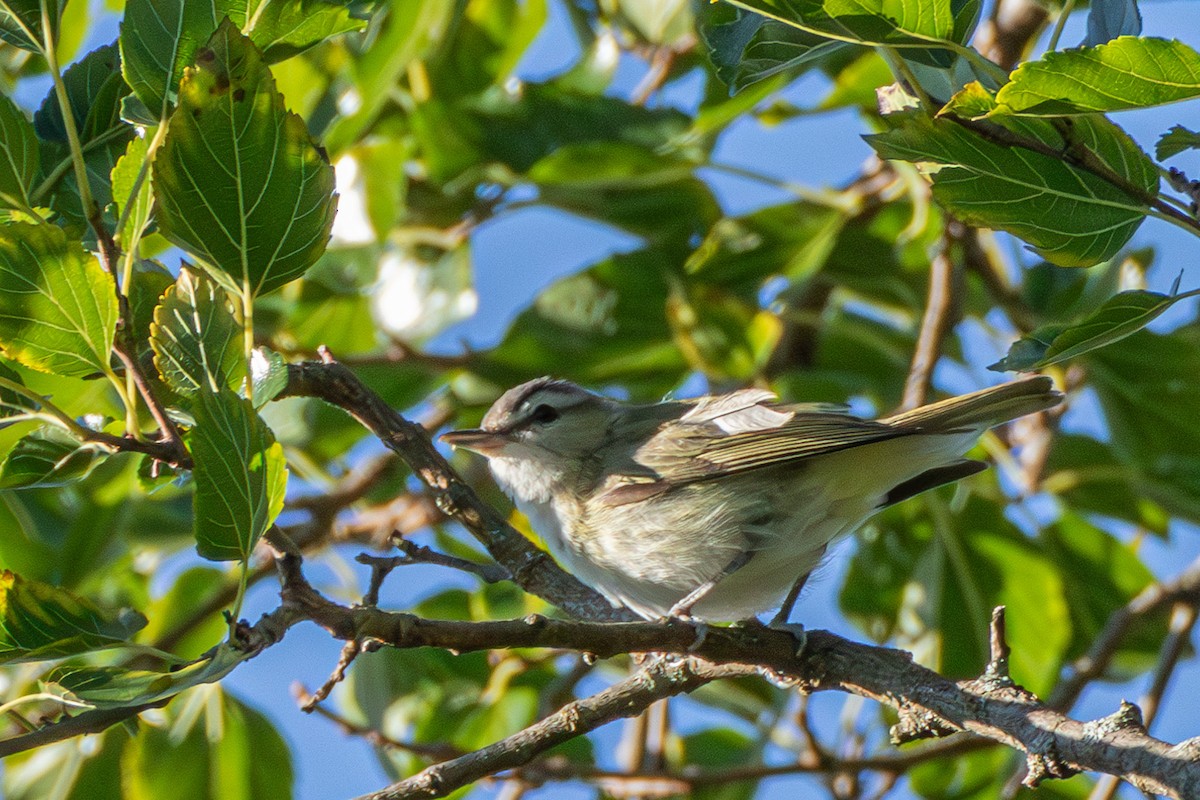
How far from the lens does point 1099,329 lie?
6.00 feet

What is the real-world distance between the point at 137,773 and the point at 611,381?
2023 mm

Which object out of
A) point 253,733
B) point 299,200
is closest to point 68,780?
point 253,733

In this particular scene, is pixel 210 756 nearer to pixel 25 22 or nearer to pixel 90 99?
pixel 90 99

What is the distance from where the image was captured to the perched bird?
2.90 m

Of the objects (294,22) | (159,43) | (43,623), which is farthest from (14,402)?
(294,22)

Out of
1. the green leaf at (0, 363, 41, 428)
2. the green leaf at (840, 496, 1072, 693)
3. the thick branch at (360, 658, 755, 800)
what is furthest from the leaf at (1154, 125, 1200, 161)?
the green leaf at (840, 496, 1072, 693)

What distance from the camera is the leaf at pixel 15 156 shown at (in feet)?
6.39

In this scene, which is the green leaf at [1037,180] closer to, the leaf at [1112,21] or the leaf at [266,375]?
the leaf at [1112,21]

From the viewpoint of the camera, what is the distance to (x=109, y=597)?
14.6 ft

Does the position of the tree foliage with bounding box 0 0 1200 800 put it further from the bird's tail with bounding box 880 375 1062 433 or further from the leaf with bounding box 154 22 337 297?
the bird's tail with bounding box 880 375 1062 433

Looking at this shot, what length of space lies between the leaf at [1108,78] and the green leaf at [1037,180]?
167 mm

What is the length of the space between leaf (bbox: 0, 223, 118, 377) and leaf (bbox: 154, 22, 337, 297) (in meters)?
0.14

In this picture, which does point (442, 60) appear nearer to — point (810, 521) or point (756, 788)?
point (810, 521)

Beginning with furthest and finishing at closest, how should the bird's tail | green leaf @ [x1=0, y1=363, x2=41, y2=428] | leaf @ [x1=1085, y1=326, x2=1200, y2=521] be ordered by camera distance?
1. leaf @ [x1=1085, y1=326, x2=1200, y2=521]
2. the bird's tail
3. green leaf @ [x1=0, y1=363, x2=41, y2=428]
